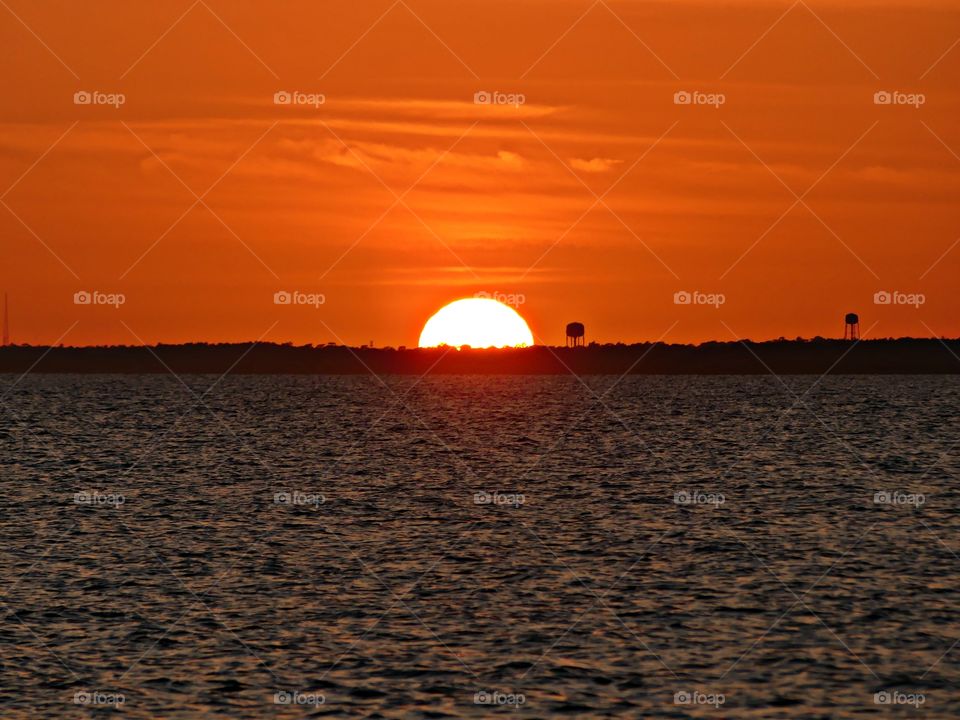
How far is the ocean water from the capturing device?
1040 inches

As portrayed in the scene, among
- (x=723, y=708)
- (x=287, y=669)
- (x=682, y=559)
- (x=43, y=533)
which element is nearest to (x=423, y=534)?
(x=682, y=559)

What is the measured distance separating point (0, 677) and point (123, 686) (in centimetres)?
274

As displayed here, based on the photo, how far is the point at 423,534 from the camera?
4866 cm

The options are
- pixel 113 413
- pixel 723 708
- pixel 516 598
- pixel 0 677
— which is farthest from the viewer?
pixel 113 413

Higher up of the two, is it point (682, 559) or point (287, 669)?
point (682, 559)

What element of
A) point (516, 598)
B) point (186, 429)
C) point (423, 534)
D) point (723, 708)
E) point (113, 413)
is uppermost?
point (113, 413)

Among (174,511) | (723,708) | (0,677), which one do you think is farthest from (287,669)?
(174,511)

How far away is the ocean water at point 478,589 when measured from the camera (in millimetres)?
26406

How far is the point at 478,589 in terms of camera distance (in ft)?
121

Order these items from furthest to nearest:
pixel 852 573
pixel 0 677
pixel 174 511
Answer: pixel 174 511
pixel 852 573
pixel 0 677

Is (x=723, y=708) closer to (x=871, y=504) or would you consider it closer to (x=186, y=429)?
(x=871, y=504)

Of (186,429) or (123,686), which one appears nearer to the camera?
(123,686)

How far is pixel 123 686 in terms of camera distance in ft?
87.5

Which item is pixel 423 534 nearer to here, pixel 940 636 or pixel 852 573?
pixel 852 573
